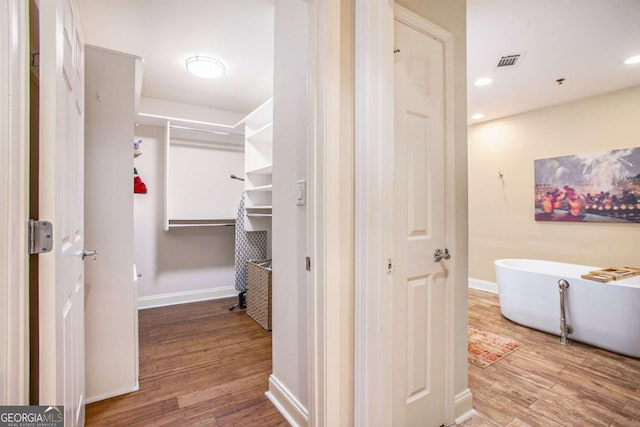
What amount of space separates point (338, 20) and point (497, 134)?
3.83 metres

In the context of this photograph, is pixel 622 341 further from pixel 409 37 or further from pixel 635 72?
pixel 409 37

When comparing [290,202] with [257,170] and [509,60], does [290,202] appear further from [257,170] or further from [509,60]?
[509,60]

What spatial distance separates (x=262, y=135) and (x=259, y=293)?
176cm

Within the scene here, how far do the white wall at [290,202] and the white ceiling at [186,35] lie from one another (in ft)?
1.20

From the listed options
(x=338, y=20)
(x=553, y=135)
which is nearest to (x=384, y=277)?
(x=338, y=20)

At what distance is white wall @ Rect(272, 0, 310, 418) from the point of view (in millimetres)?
1540

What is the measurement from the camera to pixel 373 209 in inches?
47.6

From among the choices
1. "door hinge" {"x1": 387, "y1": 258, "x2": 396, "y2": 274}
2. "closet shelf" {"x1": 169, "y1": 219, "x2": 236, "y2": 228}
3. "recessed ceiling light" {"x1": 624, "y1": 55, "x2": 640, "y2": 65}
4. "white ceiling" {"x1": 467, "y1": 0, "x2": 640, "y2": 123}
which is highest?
"white ceiling" {"x1": 467, "y1": 0, "x2": 640, "y2": 123}

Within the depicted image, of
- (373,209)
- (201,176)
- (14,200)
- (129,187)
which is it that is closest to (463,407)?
(373,209)

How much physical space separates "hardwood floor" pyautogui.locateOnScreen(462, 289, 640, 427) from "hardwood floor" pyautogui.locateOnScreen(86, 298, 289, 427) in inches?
51.6

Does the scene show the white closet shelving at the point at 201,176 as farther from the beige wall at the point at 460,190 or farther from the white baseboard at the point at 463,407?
the white baseboard at the point at 463,407

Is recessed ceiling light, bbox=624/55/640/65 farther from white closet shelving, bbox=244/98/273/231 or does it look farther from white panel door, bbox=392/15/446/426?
white closet shelving, bbox=244/98/273/231

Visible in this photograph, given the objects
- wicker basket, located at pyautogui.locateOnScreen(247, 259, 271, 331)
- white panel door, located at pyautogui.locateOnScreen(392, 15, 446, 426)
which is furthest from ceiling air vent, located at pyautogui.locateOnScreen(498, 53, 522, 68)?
wicker basket, located at pyautogui.locateOnScreen(247, 259, 271, 331)

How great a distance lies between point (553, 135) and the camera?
3.61 metres
